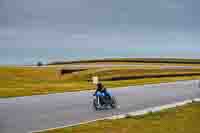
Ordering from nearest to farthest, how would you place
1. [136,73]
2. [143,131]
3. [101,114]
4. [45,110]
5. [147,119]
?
[143,131] → [147,119] → [101,114] → [45,110] → [136,73]

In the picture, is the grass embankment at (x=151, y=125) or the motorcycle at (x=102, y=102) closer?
the grass embankment at (x=151, y=125)

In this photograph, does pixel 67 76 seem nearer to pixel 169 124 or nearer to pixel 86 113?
pixel 86 113

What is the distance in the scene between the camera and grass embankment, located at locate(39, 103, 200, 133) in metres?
14.4

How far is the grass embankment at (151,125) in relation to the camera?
14422 mm

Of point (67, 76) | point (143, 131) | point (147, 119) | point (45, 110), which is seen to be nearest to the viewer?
point (143, 131)

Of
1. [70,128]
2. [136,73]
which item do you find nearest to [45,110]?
[70,128]

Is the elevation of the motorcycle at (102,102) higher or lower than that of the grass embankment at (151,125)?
higher

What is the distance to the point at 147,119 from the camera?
17375 millimetres

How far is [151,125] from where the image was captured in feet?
51.8

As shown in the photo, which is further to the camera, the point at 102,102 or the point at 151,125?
the point at 102,102

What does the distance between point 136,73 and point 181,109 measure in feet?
183

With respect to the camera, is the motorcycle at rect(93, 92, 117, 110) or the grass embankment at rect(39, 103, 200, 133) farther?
the motorcycle at rect(93, 92, 117, 110)

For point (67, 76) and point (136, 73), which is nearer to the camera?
point (67, 76)

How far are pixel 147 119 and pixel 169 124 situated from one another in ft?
4.62
